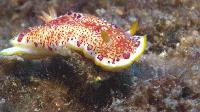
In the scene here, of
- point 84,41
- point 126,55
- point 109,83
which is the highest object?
point 84,41

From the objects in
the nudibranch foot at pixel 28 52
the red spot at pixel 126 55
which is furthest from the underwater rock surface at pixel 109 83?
the red spot at pixel 126 55

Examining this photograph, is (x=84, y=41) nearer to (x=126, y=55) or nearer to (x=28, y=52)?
(x=126, y=55)

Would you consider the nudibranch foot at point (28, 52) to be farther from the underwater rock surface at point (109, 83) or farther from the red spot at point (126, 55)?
the red spot at point (126, 55)

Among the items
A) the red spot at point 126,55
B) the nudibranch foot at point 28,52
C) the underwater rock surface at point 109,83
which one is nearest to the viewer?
the red spot at point 126,55

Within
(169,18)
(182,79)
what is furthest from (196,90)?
(169,18)

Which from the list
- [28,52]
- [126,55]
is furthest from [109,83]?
[28,52]

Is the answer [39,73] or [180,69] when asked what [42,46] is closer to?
[39,73]

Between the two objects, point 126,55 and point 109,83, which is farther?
point 109,83

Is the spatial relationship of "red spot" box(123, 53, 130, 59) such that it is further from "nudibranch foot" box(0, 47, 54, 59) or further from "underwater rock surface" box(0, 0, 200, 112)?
"nudibranch foot" box(0, 47, 54, 59)

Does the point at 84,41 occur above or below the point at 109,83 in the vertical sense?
above
